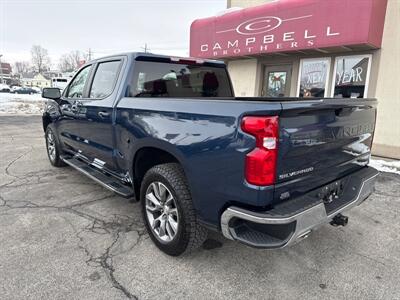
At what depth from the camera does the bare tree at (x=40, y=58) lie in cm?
10300

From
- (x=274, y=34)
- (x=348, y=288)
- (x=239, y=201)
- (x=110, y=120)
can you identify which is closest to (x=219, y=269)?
(x=239, y=201)

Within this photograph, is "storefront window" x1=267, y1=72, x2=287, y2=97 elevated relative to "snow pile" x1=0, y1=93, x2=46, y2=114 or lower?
elevated

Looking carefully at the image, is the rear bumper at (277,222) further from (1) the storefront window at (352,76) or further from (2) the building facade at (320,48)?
(1) the storefront window at (352,76)

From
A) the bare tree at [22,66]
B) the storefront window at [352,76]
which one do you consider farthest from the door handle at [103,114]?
the bare tree at [22,66]

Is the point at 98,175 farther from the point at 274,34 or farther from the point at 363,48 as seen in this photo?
the point at 363,48

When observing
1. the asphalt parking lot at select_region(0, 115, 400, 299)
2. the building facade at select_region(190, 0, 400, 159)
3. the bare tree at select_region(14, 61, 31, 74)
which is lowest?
the asphalt parking lot at select_region(0, 115, 400, 299)

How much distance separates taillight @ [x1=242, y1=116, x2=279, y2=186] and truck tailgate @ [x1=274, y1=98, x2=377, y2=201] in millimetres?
61

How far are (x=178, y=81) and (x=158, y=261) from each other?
223 cm

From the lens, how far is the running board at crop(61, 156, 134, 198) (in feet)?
11.5

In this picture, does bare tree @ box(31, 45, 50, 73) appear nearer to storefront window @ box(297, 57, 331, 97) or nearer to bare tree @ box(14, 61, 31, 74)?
bare tree @ box(14, 61, 31, 74)

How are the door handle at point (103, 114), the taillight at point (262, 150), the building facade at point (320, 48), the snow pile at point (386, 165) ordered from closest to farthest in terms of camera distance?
the taillight at point (262, 150), the door handle at point (103, 114), the snow pile at point (386, 165), the building facade at point (320, 48)

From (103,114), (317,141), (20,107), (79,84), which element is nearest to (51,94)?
(79,84)

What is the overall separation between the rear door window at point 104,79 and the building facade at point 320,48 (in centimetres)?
538

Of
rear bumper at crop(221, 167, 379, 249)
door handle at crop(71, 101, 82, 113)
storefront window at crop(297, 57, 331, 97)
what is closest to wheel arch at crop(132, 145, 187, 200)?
rear bumper at crop(221, 167, 379, 249)
